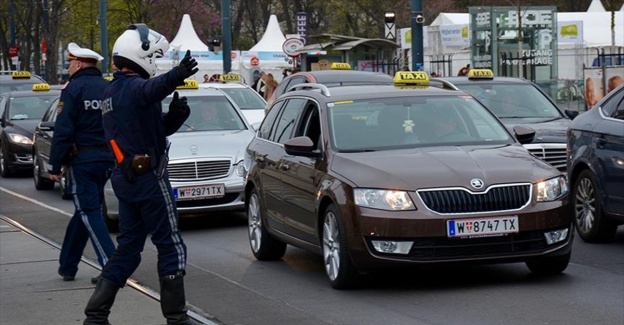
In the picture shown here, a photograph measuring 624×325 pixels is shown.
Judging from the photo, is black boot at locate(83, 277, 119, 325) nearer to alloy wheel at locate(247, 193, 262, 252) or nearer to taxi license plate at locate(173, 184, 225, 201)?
alloy wheel at locate(247, 193, 262, 252)

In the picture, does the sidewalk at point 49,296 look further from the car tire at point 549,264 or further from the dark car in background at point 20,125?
the dark car in background at point 20,125

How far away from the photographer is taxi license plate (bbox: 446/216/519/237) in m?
9.23

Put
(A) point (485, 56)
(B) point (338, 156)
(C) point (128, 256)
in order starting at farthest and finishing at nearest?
(A) point (485, 56), (B) point (338, 156), (C) point (128, 256)

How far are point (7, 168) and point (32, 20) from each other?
41036 mm

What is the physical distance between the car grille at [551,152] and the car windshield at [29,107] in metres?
12.9

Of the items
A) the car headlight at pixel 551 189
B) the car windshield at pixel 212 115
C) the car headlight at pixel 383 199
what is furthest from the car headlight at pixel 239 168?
the car headlight at pixel 551 189

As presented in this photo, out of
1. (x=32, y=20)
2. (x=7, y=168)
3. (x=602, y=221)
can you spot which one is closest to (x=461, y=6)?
(x=32, y=20)

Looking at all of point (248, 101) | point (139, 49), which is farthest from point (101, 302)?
point (248, 101)

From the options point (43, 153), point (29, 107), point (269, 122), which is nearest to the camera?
point (269, 122)

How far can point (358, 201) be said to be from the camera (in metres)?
9.42

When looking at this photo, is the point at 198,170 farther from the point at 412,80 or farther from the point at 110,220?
the point at 412,80

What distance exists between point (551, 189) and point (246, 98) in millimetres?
14133

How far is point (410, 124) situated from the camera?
10531 mm

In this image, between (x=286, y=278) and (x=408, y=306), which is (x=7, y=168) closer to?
(x=286, y=278)
